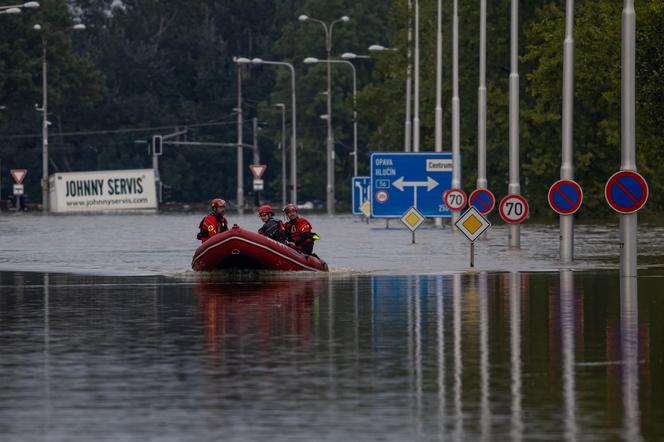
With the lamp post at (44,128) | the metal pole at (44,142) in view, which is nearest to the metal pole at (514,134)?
the lamp post at (44,128)

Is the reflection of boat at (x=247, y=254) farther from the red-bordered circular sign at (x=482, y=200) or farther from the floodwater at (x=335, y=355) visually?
the red-bordered circular sign at (x=482, y=200)

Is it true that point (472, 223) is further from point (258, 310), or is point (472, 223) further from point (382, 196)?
point (382, 196)

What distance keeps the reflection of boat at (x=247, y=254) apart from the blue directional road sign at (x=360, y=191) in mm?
48539

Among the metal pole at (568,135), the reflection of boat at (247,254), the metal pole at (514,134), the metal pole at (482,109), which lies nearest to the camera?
the reflection of boat at (247,254)

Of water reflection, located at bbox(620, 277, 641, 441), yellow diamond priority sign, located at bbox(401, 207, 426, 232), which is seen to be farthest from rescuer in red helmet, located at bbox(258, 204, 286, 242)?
yellow diamond priority sign, located at bbox(401, 207, 426, 232)

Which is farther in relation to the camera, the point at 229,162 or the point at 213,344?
the point at 229,162

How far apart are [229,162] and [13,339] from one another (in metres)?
149

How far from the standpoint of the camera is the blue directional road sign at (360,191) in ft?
282

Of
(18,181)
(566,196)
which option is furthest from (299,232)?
(18,181)

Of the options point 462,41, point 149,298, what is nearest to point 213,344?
point 149,298

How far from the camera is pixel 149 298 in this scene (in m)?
29.9

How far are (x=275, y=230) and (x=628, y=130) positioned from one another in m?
7.11

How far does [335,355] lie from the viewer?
1956 cm

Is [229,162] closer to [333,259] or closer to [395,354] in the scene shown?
[333,259]
